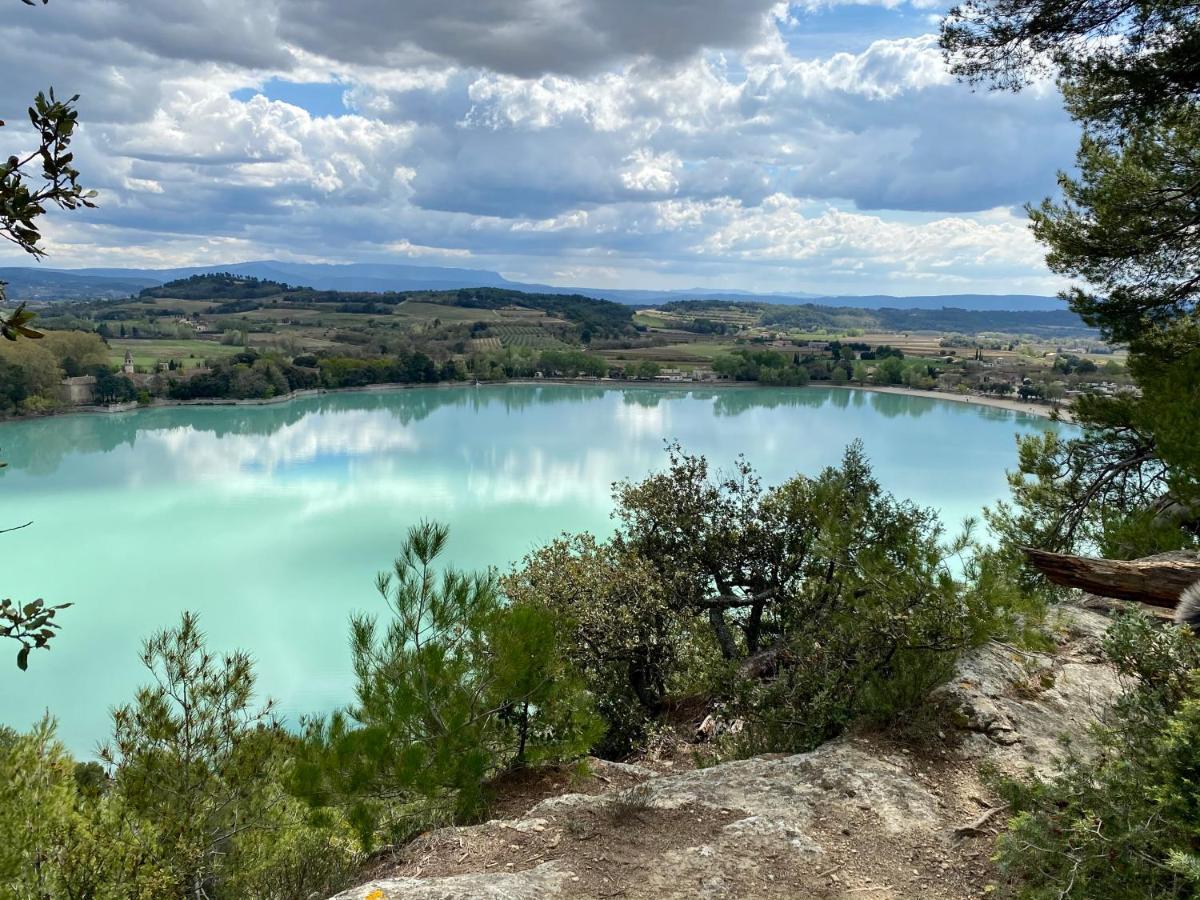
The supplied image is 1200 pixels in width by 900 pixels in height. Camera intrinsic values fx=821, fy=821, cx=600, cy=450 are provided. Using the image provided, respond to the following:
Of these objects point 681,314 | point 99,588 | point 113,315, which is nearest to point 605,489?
point 99,588

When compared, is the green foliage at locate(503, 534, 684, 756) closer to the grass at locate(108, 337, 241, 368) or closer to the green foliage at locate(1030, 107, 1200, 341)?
the green foliage at locate(1030, 107, 1200, 341)

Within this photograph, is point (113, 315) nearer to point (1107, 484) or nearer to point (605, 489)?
point (605, 489)

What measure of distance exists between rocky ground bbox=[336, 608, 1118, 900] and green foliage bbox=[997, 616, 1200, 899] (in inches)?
21.3

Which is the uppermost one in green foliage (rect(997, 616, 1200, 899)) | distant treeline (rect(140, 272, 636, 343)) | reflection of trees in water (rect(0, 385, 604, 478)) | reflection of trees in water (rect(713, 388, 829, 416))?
distant treeline (rect(140, 272, 636, 343))

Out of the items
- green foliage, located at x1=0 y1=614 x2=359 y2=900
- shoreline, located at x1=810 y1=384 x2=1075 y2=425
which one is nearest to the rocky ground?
green foliage, located at x1=0 y1=614 x2=359 y2=900

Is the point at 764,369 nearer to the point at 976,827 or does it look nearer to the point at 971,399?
the point at 971,399

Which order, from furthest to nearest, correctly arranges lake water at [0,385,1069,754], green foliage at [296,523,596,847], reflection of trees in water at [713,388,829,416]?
reflection of trees in water at [713,388,829,416], lake water at [0,385,1069,754], green foliage at [296,523,596,847]

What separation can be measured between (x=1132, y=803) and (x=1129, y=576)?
1.77 m

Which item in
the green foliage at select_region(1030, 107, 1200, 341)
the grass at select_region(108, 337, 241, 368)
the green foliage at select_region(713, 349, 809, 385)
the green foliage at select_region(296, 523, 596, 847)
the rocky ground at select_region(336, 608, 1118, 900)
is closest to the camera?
the rocky ground at select_region(336, 608, 1118, 900)

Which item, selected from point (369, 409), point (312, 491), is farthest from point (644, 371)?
point (312, 491)

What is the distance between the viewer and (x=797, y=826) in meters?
4.30

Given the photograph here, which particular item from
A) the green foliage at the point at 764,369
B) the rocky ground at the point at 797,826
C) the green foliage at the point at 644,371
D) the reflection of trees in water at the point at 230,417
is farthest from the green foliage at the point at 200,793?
the green foliage at the point at 644,371

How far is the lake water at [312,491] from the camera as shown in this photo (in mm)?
24594

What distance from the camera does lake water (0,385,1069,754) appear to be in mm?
24594
